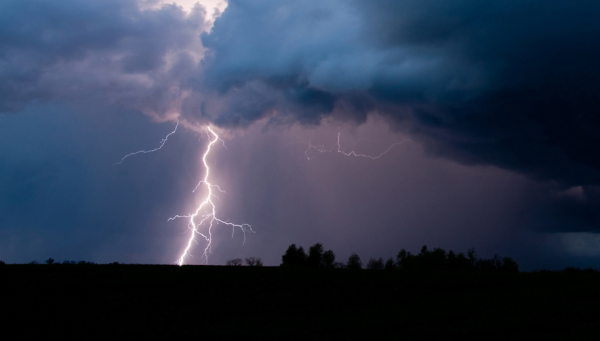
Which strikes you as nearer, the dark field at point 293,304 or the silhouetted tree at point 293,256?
the dark field at point 293,304

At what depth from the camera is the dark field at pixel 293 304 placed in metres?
14.4

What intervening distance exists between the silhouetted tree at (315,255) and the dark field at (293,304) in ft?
128

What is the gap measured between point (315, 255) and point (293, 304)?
4929 cm

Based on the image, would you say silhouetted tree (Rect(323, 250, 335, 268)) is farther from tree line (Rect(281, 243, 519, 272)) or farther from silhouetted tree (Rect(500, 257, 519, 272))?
silhouetted tree (Rect(500, 257, 519, 272))

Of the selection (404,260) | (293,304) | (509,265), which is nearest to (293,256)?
(404,260)

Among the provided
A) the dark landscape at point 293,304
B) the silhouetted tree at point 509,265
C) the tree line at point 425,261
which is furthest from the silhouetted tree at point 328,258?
the dark landscape at point 293,304

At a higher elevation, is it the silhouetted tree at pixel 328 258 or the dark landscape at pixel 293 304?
the silhouetted tree at pixel 328 258

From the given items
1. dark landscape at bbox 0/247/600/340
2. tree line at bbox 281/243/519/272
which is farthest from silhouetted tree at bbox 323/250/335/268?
dark landscape at bbox 0/247/600/340

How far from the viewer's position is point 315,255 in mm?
68500

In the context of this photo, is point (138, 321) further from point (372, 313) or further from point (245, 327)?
point (372, 313)

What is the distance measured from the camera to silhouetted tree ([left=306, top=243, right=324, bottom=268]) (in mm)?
67375

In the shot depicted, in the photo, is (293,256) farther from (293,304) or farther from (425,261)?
(293,304)

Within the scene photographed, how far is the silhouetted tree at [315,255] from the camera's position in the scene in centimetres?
6738

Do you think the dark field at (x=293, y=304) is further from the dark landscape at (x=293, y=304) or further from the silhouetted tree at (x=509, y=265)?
the silhouetted tree at (x=509, y=265)
